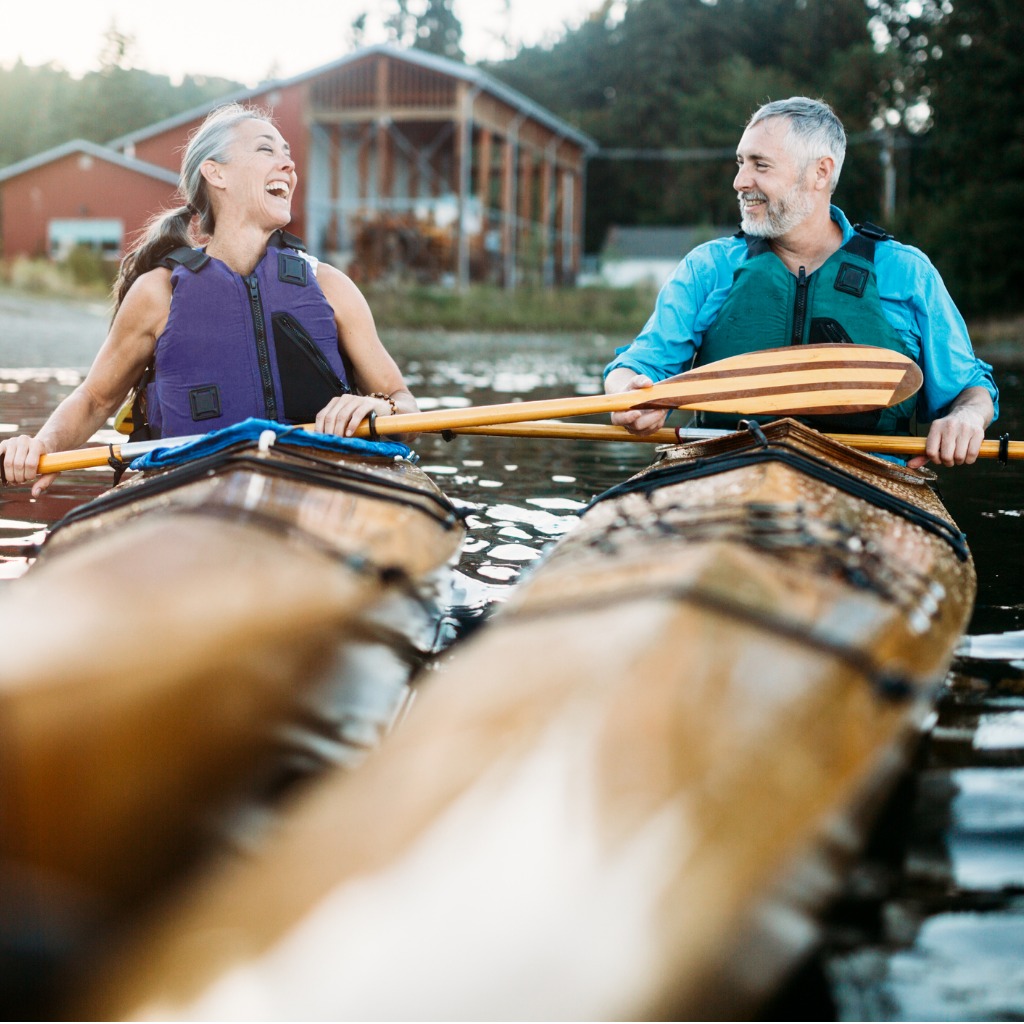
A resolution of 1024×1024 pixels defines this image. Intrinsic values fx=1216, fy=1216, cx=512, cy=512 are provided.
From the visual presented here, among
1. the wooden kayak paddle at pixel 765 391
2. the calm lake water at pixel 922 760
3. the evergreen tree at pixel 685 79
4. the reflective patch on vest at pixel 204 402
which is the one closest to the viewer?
the calm lake water at pixel 922 760

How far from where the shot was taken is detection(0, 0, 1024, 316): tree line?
2306cm

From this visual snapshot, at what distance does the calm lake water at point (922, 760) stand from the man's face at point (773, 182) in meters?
1.23

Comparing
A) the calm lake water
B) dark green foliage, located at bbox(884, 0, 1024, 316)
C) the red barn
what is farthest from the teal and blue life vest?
dark green foliage, located at bbox(884, 0, 1024, 316)

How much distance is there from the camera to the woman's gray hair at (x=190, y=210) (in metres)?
3.42

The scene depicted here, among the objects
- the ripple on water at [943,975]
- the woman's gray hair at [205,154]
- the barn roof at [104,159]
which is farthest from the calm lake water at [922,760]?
the barn roof at [104,159]

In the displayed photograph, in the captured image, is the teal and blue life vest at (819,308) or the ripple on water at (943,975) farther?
the teal and blue life vest at (819,308)

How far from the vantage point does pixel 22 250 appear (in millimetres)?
28469

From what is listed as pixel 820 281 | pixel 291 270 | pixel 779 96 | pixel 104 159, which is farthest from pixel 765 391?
pixel 779 96

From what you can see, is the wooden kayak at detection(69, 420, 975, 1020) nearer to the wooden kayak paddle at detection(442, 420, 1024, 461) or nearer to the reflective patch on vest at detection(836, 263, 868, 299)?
the wooden kayak paddle at detection(442, 420, 1024, 461)

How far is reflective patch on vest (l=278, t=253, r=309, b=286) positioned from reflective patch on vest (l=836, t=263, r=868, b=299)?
59.3 inches

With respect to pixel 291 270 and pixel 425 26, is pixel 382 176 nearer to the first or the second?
pixel 291 270

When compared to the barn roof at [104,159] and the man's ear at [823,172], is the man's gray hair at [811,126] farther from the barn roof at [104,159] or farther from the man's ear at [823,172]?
the barn roof at [104,159]

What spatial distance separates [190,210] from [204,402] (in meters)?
0.62

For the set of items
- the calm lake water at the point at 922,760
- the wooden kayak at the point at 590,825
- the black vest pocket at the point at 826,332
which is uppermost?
the black vest pocket at the point at 826,332
